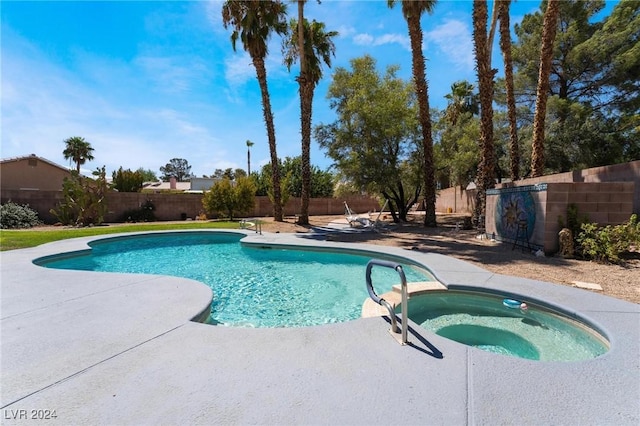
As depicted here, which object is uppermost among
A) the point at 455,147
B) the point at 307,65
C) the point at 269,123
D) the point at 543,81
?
the point at 307,65

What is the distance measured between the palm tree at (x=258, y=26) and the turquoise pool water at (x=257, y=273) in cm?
889

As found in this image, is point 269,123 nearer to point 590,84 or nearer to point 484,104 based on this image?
point 484,104

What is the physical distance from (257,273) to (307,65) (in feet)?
44.0

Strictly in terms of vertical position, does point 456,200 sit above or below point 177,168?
below

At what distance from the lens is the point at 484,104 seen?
12547 millimetres

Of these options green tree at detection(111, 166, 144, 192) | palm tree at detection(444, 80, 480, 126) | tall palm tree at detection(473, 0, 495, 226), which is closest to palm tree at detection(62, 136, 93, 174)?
green tree at detection(111, 166, 144, 192)

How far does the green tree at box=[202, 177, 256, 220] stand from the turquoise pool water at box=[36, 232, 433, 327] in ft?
22.9

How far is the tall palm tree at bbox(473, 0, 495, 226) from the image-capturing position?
477 inches

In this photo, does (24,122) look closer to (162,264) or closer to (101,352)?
(162,264)

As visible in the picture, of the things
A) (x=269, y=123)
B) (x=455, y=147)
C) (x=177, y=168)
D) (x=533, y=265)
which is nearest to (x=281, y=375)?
(x=533, y=265)

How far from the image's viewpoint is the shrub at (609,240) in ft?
22.1

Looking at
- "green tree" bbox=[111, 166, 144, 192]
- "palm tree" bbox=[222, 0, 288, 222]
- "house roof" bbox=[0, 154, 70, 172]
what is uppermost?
"palm tree" bbox=[222, 0, 288, 222]

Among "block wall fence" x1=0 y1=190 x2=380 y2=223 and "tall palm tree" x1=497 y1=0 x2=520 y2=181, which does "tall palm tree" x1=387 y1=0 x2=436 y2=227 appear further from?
"block wall fence" x1=0 y1=190 x2=380 y2=223

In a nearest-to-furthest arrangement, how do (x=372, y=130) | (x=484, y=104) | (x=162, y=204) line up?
(x=484, y=104)
(x=372, y=130)
(x=162, y=204)
